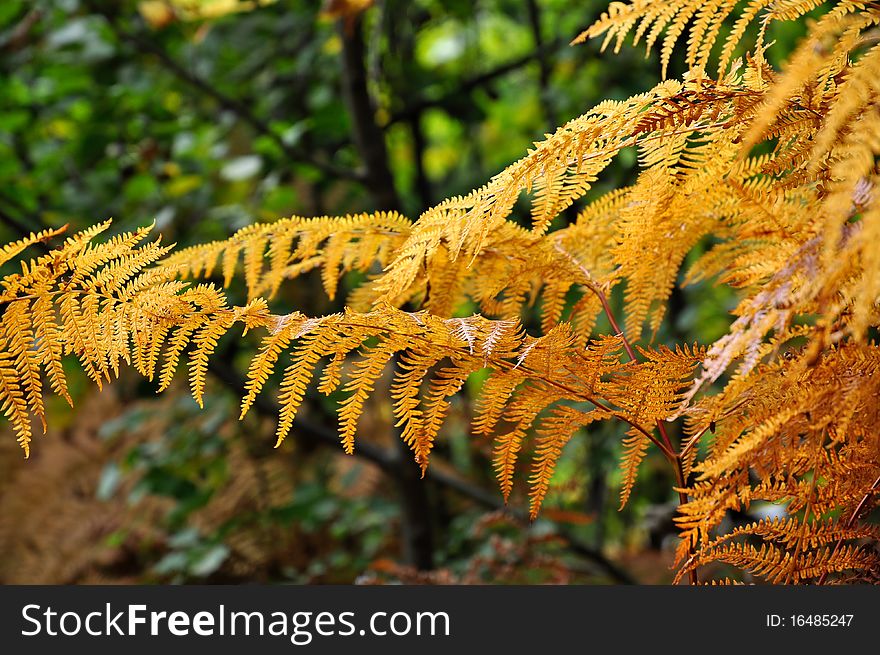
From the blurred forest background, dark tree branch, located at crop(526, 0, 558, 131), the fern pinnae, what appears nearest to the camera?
the fern pinnae

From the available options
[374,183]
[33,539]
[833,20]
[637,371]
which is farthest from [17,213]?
[833,20]

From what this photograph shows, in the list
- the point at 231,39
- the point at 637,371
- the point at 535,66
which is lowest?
the point at 637,371

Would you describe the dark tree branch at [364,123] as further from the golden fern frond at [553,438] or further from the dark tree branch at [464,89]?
the golden fern frond at [553,438]

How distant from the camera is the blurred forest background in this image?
1.73m

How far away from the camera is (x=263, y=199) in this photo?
1803 mm

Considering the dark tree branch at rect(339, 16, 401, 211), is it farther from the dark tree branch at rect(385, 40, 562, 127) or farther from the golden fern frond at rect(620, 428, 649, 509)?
the golden fern frond at rect(620, 428, 649, 509)

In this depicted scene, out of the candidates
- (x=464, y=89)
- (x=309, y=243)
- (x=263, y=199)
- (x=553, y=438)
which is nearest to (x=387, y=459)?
(x=263, y=199)

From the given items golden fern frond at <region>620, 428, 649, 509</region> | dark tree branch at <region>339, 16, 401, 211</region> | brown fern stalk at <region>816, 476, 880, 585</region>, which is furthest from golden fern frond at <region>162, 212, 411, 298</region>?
dark tree branch at <region>339, 16, 401, 211</region>

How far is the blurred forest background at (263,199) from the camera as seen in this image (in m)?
1.73

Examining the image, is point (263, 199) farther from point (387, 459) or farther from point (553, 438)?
Answer: point (553, 438)

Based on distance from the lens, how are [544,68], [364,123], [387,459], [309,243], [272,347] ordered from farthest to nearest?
[544,68]
[387,459]
[364,123]
[309,243]
[272,347]

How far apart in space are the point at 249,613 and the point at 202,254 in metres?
0.30

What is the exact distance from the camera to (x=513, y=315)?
78 cm

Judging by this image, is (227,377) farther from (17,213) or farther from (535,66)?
(535,66)
